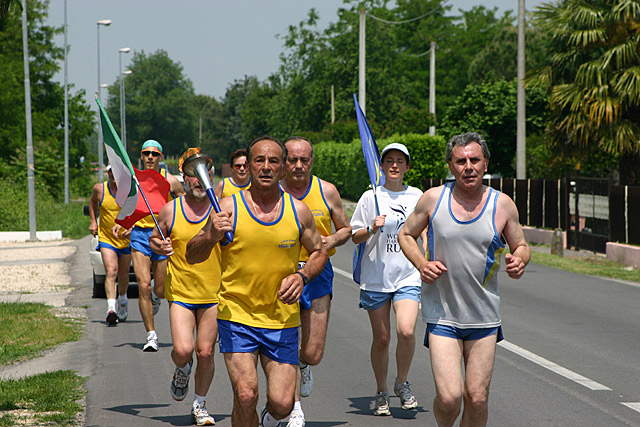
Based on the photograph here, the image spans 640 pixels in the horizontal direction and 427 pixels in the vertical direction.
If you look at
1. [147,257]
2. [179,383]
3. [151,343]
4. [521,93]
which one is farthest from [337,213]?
[521,93]

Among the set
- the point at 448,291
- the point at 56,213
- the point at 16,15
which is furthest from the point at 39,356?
the point at 16,15

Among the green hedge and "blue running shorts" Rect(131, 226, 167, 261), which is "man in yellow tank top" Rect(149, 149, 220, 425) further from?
the green hedge

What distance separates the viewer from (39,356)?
981cm

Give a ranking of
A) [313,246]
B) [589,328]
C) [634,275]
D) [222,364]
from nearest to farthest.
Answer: [313,246] → [222,364] → [589,328] → [634,275]

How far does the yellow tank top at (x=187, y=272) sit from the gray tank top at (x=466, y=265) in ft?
6.91

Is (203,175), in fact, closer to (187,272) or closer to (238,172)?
(187,272)

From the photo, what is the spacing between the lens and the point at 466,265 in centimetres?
524

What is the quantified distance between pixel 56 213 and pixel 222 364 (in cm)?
3198

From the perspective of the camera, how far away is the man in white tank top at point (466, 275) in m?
5.20

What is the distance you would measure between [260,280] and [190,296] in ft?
6.06

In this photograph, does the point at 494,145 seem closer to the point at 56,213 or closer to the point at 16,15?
the point at 56,213

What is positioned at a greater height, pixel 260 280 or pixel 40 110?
pixel 40 110

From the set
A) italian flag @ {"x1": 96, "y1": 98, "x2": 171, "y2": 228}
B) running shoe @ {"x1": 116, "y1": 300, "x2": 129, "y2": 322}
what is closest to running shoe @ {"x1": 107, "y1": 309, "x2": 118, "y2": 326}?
running shoe @ {"x1": 116, "y1": 300, "x2": 129, "y2": 322}

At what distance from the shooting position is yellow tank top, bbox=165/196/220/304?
6879 mm
